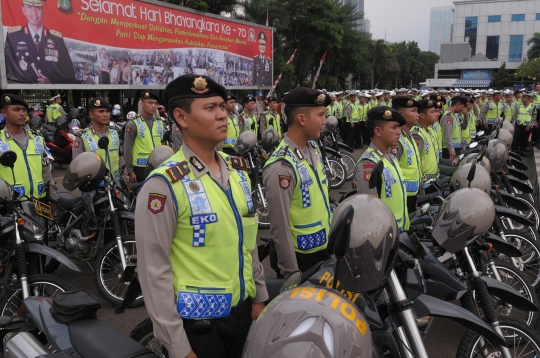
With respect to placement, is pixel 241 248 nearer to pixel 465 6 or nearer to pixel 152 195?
pixel 152 195

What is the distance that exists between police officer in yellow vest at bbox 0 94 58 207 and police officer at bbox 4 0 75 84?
719 centimetres

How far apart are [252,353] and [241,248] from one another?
75 cm

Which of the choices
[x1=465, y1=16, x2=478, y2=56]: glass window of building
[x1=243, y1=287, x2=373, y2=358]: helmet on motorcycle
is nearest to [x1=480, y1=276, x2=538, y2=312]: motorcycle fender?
[x1=243, y1=287, x2=373, y2=358]: helmet on motorcycle

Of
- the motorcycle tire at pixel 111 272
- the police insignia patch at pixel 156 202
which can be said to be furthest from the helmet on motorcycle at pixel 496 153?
the police insignia patch at pixel 156 202

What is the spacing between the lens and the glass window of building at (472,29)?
73.2 m

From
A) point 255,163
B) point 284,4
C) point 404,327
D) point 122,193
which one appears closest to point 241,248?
point 404,327

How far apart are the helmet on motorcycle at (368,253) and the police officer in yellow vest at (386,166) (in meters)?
1.36

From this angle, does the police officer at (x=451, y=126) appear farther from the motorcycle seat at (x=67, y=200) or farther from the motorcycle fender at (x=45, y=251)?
the motorcycle fender at (x=45, y=251)

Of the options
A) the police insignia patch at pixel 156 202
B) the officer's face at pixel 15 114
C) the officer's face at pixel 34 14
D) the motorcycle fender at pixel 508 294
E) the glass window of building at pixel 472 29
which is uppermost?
the glass window of building at pixel 472 29

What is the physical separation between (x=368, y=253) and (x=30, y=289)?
8.79 ft

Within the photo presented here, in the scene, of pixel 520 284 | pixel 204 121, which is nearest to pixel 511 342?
pixel 520 284

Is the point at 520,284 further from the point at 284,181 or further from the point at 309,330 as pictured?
the point at 309,330

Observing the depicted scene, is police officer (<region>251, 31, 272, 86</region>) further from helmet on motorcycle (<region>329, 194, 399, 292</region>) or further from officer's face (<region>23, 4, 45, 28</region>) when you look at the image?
helmet on motorcycle (<region>329, 194, 399, 292</region>)

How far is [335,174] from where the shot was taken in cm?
919
